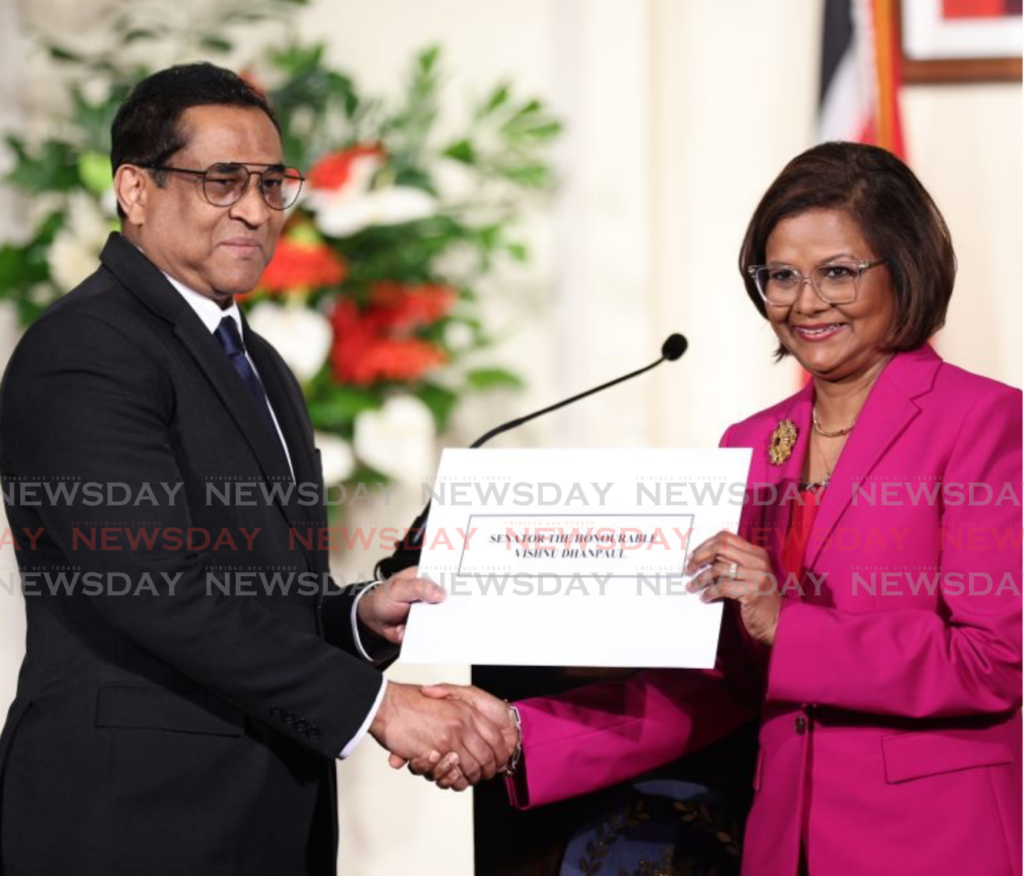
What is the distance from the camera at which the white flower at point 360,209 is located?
3281 millimetres

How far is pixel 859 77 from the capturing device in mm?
3650

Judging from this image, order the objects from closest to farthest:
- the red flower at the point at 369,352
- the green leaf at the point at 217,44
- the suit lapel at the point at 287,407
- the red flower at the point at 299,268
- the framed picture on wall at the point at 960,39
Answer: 1. the suit lapel at the point at 287,407
2. the red flower at the point at 299,268
3. the red flower at the point at 369,352
4. the green leaf at the point at 217,44
5. the framed picture on wall at the point at 960,39

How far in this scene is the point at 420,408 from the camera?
342 cm

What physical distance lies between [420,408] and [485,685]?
1439mm

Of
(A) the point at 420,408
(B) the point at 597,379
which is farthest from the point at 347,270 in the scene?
(B) the point at 597,379

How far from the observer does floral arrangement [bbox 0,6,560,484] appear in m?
3.29

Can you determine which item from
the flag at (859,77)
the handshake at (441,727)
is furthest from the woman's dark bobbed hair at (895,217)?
the flag at (859,77)

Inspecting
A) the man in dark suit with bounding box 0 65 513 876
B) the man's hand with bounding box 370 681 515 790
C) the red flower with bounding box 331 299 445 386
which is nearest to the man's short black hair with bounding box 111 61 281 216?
the man in dark suit with bounding box 0 65 513 876

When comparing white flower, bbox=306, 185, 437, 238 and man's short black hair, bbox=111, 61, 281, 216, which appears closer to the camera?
man's short black hair, bbox=111, 61, 281, 216

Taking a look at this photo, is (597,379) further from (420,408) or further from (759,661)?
(759,661)

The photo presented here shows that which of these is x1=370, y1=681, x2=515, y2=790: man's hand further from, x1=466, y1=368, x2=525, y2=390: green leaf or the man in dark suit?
x1=466, y1=368, x2=525, y2=390: green leaf

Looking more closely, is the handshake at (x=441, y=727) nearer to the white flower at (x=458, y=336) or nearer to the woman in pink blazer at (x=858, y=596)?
the woman in pink blazer at (x=858, y=596)

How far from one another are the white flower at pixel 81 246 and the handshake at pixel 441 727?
5.04 feet

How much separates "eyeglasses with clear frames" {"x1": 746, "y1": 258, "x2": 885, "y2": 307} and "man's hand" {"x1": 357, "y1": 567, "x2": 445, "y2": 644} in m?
0.59
